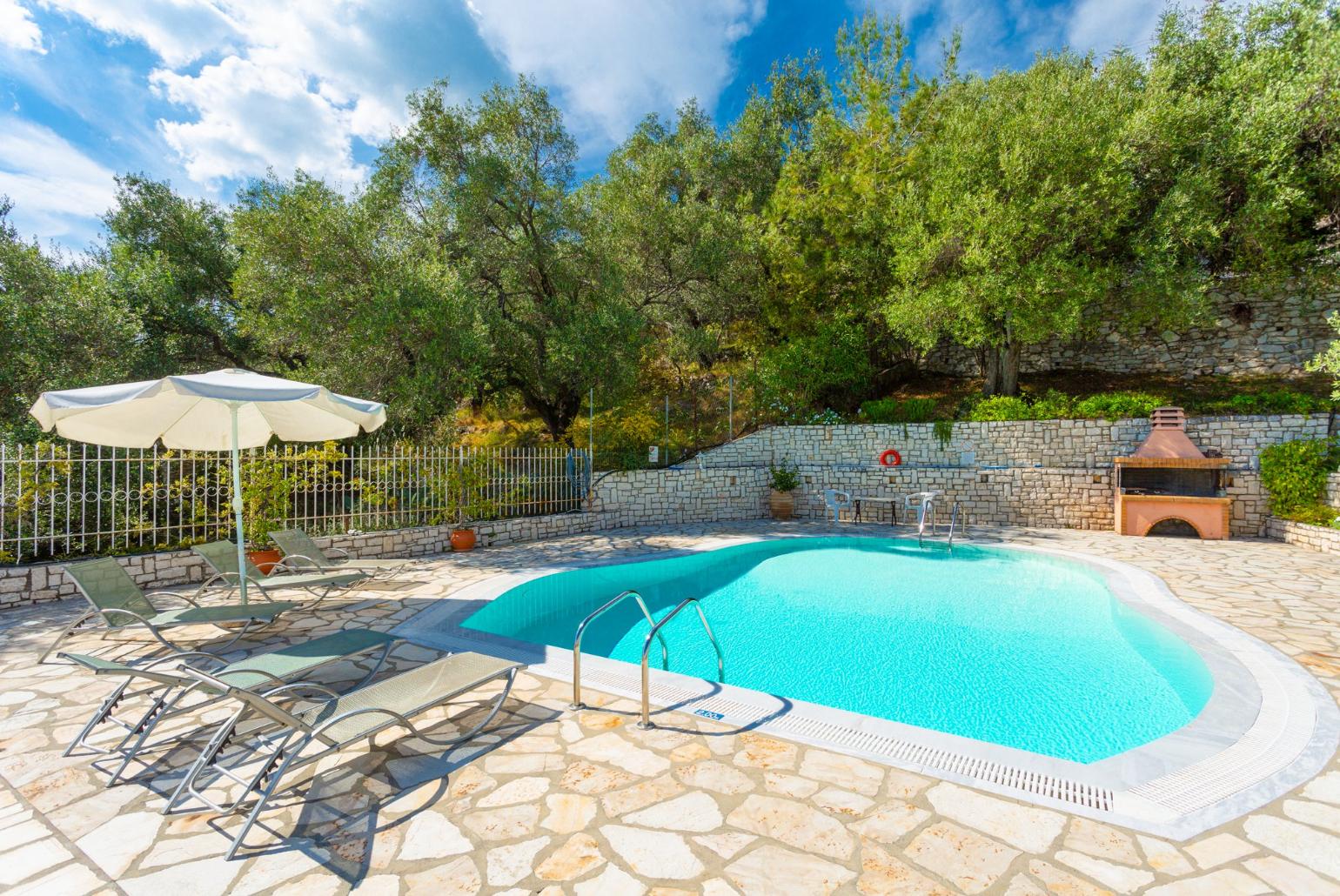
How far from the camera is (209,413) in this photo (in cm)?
615

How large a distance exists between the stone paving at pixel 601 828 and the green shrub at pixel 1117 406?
477 inches

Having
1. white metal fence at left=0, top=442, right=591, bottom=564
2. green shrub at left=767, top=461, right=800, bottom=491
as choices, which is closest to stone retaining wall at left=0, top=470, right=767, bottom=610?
green shrub at left=767, top=461, right=800, bottom=491

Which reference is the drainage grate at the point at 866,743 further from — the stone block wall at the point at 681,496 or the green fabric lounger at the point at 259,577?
the stone block wall at the point at 681,496

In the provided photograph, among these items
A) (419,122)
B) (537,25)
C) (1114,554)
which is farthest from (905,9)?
(1114,554)

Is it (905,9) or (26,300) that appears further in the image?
(905,9)

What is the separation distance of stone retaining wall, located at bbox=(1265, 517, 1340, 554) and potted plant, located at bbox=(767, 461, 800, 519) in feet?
30.1

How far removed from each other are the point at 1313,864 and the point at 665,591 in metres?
6.48

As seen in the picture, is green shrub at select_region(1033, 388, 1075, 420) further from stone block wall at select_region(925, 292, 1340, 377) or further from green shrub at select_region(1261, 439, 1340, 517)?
stone block wall at select_region(925, 292, 1340, 377)

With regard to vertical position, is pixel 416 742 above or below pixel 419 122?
below

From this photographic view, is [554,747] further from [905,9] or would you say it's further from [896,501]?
[905,9]

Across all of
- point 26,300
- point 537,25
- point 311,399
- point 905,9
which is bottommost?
point 311,399

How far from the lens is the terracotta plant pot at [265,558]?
761 centimetres

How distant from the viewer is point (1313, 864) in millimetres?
2252

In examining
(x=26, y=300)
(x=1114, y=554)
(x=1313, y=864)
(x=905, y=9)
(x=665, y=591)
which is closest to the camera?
(x=1313, y=864)
